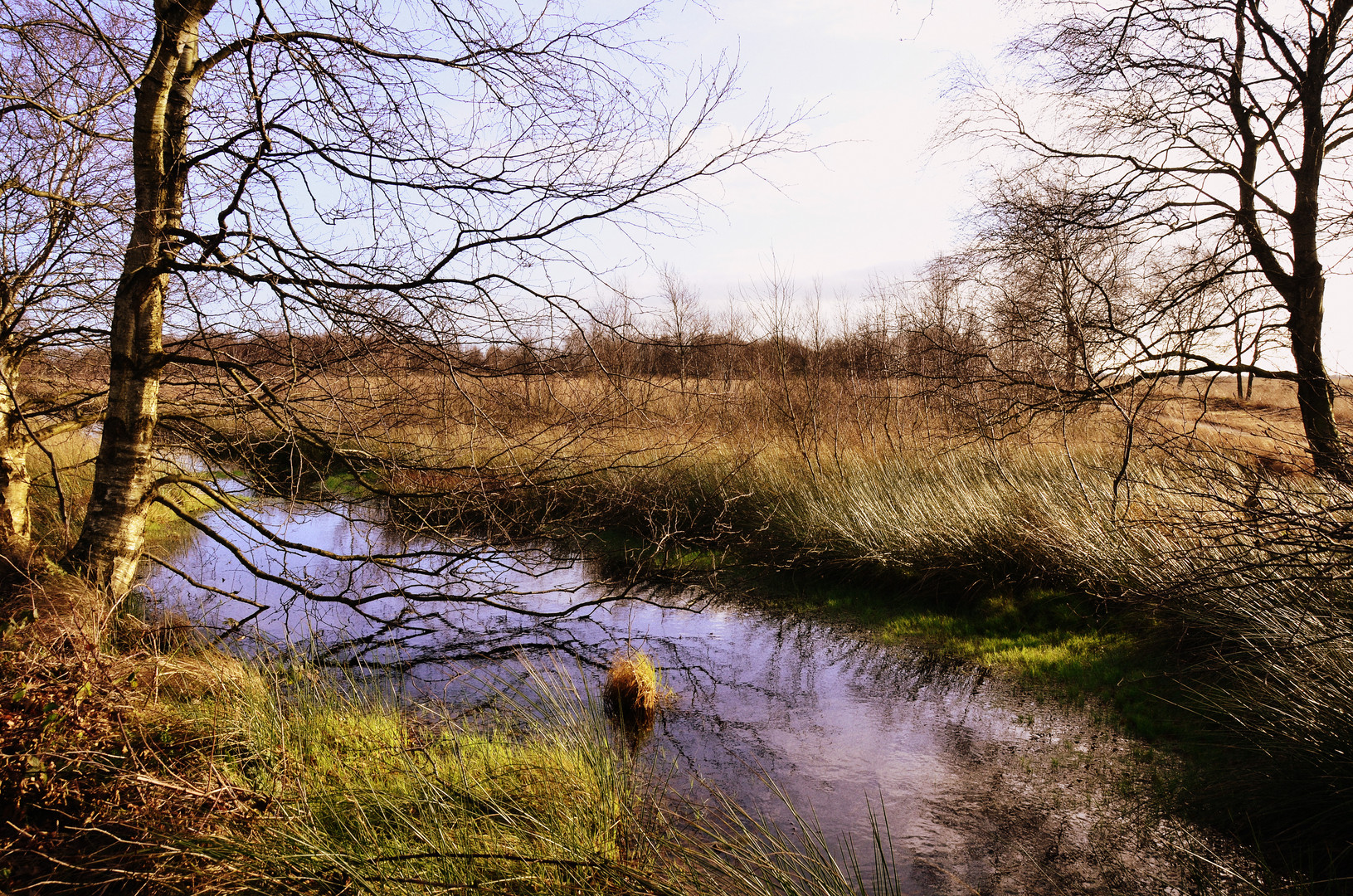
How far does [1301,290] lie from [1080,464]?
8.78ft

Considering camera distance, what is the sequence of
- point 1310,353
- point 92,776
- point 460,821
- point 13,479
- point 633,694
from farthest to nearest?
point 1310,353, point 13,479, point 633,694, point 92,776, point 460,821

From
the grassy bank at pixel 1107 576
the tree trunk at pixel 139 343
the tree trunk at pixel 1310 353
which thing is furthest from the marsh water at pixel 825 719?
the tree trunk at pixel 1310 353

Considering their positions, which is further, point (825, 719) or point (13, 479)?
point (13, 479)

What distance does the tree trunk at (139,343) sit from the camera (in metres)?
4.46

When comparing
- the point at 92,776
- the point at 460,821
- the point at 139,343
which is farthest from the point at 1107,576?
the point at 139,343

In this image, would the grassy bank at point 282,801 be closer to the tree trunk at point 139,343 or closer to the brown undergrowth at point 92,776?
the brown undergrowth at point 92,776

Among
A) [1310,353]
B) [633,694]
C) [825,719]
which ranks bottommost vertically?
[825,719]

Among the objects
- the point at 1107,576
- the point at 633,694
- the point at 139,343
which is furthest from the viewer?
the point at 1107,576

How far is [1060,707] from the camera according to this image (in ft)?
18.8

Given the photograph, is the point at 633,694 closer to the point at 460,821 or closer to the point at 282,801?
the point at 460,821

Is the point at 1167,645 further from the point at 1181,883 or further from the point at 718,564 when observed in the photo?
the point at 718,564

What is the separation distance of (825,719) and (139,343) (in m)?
5.18

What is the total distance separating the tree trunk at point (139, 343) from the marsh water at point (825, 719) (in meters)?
0.56

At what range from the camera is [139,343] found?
15.3ft
